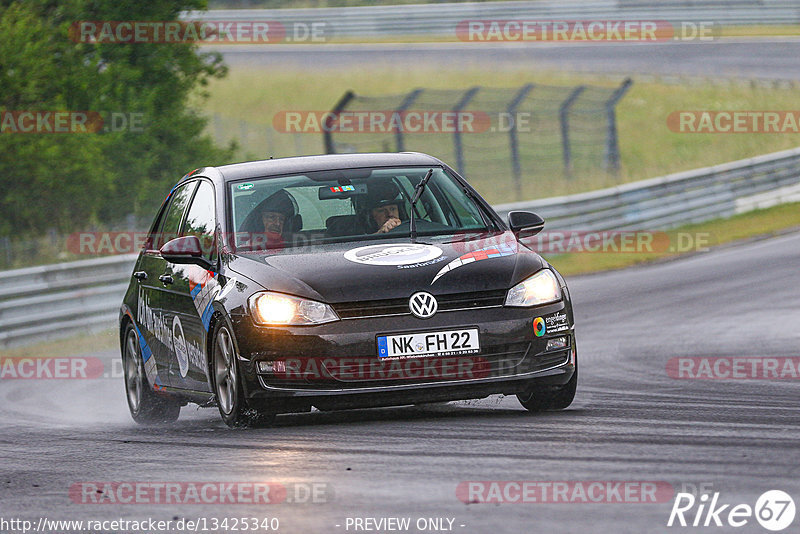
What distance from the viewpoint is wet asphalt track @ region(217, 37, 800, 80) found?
37656mm

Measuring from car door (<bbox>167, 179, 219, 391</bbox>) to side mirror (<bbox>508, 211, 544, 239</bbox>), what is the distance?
69.6 inches

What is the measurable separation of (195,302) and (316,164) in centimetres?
121

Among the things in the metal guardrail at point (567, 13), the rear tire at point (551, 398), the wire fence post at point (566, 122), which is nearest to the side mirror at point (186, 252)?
the rear tire at point (551, 398)

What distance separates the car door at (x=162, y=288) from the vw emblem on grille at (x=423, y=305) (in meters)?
2.00

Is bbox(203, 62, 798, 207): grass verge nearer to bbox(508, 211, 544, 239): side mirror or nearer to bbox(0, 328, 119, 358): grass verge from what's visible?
bbox(0, 328, 119, 358): grass verge

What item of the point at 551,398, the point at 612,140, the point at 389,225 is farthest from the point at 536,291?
the point at 612,140

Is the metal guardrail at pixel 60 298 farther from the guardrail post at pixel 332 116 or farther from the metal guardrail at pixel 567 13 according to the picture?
the metal guardrail at pixel 567 13

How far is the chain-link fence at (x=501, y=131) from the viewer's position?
77.1 feet

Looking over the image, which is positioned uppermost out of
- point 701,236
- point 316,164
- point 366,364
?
point 316,164

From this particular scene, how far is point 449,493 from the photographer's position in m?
5.50

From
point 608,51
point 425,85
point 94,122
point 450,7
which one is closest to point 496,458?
point 94,122

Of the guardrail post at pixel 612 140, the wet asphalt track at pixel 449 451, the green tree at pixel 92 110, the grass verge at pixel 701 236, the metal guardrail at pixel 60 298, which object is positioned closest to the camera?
the wet asphalt track at pixel 449 451

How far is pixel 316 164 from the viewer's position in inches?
353

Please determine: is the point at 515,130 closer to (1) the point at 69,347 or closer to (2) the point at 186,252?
(1) the point at 69,347
